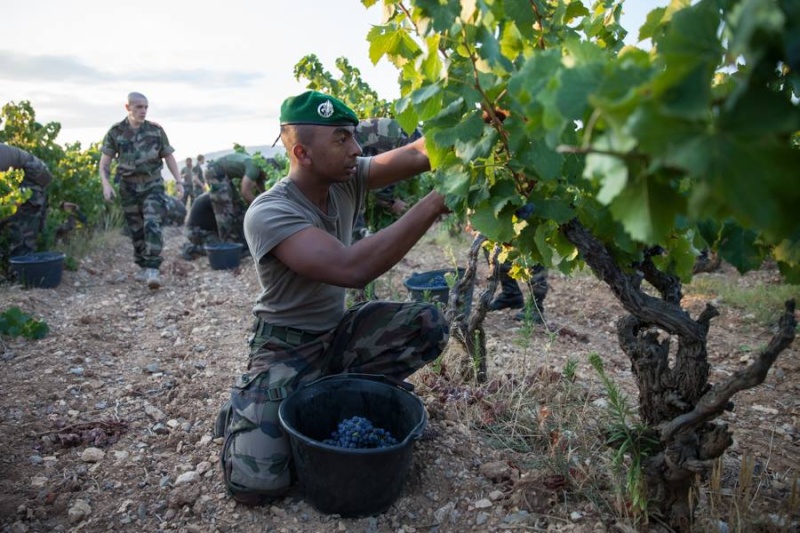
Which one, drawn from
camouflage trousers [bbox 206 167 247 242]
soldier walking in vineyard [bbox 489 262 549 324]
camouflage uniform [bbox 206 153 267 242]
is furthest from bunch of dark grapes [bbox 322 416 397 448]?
camouflage trousers [bbox 206 167 247 242]

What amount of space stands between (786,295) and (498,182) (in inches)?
188

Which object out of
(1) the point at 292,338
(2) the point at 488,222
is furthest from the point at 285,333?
(2) the point at 488,222

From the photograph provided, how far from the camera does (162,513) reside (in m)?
2.39

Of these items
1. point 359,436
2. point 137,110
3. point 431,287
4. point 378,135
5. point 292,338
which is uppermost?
point 137,110

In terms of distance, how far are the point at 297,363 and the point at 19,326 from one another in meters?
2.93

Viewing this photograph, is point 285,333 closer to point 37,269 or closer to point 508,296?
point 508,296

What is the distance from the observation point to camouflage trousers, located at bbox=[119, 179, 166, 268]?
6.82 meters

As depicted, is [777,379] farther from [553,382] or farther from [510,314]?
[510,314]

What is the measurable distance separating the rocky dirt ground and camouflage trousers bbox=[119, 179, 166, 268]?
1330 millimetres

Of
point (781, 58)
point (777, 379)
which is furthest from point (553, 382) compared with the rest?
point (781, 58)

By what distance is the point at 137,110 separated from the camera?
6707mm

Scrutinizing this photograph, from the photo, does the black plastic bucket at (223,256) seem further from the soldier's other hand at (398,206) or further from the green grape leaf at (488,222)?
the green grape leaf at (488,222)

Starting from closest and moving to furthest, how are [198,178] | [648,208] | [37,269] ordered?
[648,208] < [37,269] < [198,178]

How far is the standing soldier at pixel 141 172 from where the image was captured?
677 centimetres
